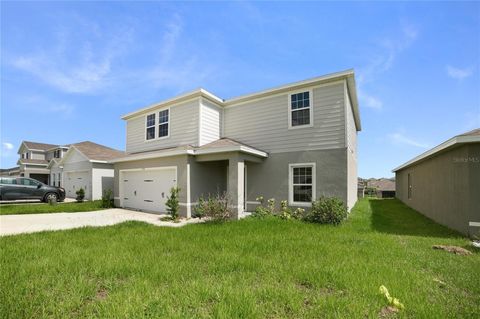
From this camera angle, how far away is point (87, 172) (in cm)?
1903

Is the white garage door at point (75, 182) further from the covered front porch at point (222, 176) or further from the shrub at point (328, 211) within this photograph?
the shrub at point (328, 211)

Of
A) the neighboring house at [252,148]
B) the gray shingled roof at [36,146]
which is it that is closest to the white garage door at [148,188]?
the neighboring house at [252,148]

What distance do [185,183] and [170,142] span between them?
3496 mm

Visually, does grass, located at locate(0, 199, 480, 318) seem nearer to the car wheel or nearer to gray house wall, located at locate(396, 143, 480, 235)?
gray house wall, located at locate(396, 143, 480, 235)

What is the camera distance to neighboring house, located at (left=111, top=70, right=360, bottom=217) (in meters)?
9.93

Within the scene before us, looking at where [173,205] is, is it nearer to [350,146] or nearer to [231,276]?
[231,276]

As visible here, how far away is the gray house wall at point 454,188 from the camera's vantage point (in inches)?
290

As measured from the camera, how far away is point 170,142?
1323cm

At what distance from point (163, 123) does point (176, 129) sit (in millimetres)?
1398

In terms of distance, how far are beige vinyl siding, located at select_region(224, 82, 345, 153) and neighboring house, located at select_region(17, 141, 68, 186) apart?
27411 mm

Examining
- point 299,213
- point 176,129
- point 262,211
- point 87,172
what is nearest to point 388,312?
point 299,213

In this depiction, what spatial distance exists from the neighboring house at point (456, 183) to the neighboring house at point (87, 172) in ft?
66.5

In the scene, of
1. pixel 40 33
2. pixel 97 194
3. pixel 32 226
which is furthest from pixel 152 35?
pixel 97 194

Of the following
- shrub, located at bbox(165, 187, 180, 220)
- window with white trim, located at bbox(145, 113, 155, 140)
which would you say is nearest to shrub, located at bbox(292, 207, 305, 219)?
shrub, located at bbox(165, 187, 180, 220)
